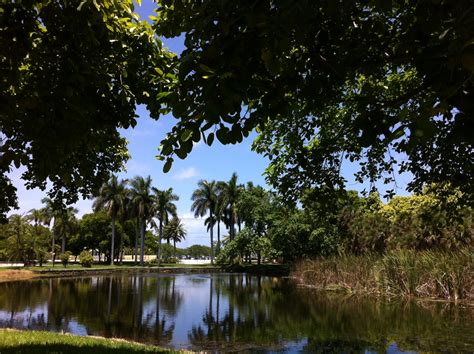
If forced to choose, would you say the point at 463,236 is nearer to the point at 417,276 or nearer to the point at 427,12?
the point at 417,276

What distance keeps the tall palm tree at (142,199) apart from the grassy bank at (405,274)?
39192 millimetres

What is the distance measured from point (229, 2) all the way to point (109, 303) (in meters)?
24.7

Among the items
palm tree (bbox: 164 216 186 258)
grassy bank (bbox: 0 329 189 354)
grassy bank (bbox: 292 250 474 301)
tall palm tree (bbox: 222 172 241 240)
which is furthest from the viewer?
palm tree (bbox: 164 216 186 258)

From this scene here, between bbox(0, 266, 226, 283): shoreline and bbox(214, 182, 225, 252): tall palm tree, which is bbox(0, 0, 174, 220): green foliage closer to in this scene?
bbox(0, 266, 226, 283): shoreline

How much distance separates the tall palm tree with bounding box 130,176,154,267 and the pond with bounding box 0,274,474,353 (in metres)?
39.7

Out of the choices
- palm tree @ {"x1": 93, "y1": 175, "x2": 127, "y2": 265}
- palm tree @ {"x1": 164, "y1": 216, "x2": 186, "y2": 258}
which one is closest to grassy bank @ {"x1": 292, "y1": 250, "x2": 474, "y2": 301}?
palm tree @ {"x1": 93, "y1": 175, "x2": 127, "y2": 265}

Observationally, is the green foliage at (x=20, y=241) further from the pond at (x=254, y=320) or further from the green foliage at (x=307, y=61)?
the green foliage at (x=307, y=61)

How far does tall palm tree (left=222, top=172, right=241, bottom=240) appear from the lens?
71.6 m

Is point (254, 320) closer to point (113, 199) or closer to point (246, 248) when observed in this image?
point (246, 248)

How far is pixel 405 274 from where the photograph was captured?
2706 cm

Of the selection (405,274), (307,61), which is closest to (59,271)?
(405,274)

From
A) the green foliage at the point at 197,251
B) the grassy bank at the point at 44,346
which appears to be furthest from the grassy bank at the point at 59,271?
the green foliage at the point at 197,251

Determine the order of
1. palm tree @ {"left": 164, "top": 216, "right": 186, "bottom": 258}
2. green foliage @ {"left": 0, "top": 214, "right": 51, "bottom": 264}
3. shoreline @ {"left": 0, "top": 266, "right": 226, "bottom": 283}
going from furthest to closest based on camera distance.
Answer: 1. palm tree @ {"left": 164, "top": 216, "right": 186, "bottom": 258}
2. green foliage @ {"left": 0, "top": 214, "right": 51, "bottom": 264}
3. shoreline @ {"left": 0, "top": 266, "right": 226, "bottom": 283}

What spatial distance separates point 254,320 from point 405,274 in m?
11.7
